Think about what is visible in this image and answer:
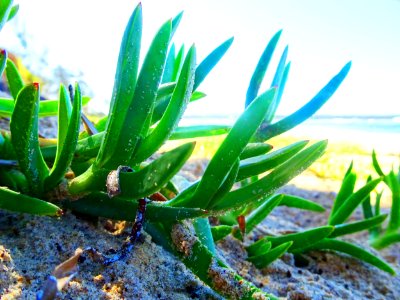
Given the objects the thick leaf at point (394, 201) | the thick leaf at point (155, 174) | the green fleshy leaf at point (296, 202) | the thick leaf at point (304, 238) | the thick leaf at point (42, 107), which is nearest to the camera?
the thick leaf at point (155, 174)

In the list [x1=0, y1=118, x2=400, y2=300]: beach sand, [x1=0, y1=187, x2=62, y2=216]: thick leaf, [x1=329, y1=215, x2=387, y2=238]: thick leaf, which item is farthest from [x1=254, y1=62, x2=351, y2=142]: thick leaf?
[x1=0, y1=187, x2=62, y2=216]: thick leaf

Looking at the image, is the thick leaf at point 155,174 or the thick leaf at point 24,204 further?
the thick leaf at point 24,204

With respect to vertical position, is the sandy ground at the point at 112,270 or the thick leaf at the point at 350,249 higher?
the sandy ground at the point at 112,270

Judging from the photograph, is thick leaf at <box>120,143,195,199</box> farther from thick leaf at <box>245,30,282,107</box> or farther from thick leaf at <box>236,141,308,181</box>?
thick leaf at <box>245,30,282,107</box>

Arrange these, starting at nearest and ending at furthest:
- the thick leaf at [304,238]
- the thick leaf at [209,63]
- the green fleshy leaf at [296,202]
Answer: the thick leaf at [209,63] < the thick leaf at [304,238] < the green fleshy leaf at [296,202]

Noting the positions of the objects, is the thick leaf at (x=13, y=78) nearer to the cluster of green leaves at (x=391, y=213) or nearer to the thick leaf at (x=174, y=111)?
the thick leaf at (x=174, y=111)

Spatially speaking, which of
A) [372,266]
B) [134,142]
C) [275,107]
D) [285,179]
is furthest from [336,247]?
[134,142]

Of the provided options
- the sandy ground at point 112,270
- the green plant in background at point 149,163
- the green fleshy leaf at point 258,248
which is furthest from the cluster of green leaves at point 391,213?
the green plant in background at point 149,163

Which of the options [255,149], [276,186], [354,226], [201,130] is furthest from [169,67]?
[354,226]
